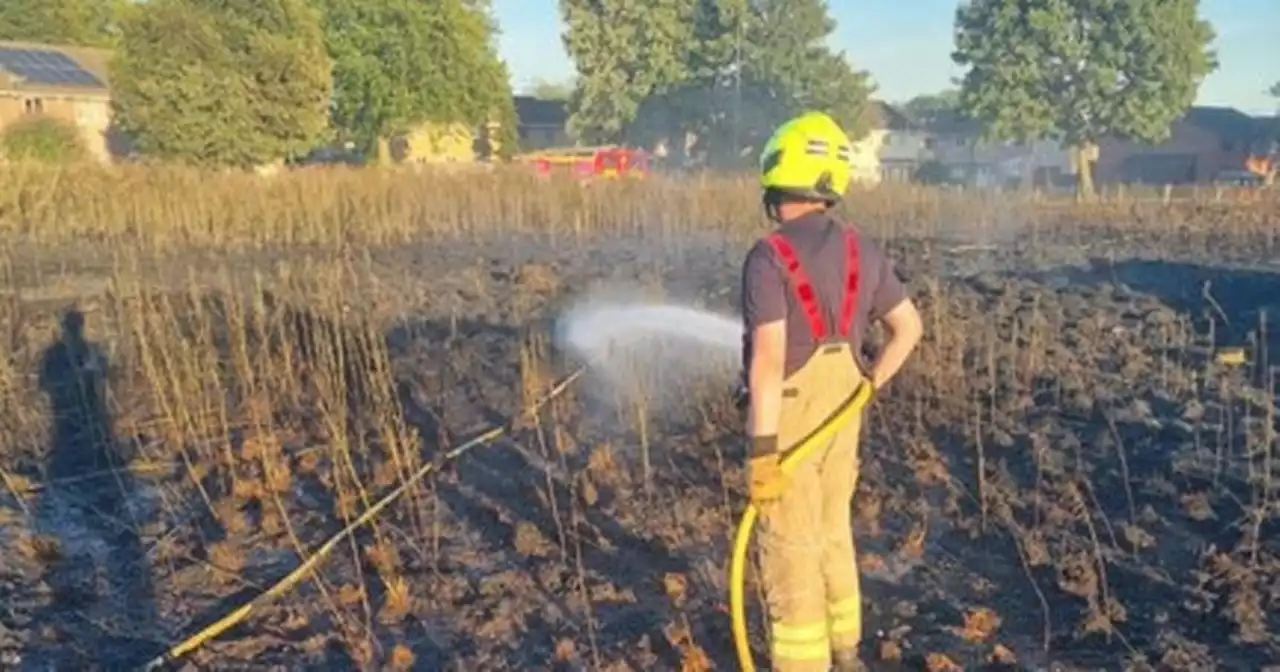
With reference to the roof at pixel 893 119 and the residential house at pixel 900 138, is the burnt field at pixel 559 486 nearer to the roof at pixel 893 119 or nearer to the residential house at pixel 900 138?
the residential house at pixel 900 138

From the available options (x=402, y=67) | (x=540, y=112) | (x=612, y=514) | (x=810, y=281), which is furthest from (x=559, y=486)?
(x=540, y=112)

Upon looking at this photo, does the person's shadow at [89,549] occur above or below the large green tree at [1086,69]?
below

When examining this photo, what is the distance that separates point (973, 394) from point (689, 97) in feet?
131

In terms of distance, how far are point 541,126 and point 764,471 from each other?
57.6 m

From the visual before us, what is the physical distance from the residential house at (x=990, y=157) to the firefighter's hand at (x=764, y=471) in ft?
138

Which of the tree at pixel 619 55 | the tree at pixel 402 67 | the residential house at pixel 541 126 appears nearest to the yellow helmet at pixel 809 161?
the tree at pixel 402 67

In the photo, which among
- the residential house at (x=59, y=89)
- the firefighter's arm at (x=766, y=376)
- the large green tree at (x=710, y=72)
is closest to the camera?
the firefighter's arm at (x=766, y=376)

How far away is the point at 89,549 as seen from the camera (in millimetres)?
5734

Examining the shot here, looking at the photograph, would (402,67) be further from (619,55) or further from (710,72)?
(710,72)

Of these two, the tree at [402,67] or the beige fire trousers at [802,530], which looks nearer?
the beige fire trousers at [802,530]

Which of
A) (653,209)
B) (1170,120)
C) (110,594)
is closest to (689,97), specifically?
(1170,120)

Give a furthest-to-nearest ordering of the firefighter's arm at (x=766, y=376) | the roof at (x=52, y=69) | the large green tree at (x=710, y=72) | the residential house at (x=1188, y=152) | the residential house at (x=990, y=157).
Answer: the residential house at (x=1188, y=152)
the residential house at (x=990, y=157)
the large green tree at (x=710, y=72)
the roof at (x=52, y=69)
the firefighter's arm at (x=766, y=376)

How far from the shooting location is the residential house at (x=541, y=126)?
59.7m

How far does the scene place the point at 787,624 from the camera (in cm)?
392
